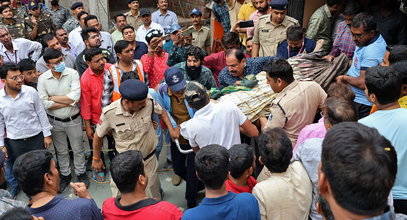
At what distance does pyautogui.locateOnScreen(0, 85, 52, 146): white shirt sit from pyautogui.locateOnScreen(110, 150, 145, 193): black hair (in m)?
2.41

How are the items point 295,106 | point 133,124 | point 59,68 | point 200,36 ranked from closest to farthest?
point 295,106 < point 133,124 < point 59,68 < point 200,36

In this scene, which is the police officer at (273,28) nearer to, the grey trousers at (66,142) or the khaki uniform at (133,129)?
the khaki uniform at (133,129)

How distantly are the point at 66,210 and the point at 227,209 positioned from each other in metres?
1.07

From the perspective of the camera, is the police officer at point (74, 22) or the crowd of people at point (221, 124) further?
the police officer at point (74, 22)

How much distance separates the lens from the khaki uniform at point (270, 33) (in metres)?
5.74

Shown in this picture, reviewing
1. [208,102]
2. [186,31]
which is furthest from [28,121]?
→ [186,31]

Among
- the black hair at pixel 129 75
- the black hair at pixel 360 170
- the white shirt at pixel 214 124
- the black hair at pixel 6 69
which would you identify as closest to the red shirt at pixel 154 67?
the black hair at pixel 129 75

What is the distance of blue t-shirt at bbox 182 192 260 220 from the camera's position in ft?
7.75

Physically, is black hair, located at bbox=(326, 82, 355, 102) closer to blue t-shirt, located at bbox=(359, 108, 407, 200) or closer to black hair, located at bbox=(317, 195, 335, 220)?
blue t-shirt, located at bbox=(359, 108, 407, 200)

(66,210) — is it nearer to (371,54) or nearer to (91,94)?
(91,94)

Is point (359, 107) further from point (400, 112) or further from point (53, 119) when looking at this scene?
point (53, 119)

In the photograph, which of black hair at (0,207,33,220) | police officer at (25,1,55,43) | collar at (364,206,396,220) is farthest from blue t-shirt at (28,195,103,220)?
police officer at (25,1,55,43)

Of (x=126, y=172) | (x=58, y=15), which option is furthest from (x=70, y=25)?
(x=126, y=172)

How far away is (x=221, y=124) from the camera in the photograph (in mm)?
3518
